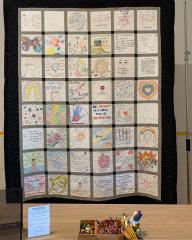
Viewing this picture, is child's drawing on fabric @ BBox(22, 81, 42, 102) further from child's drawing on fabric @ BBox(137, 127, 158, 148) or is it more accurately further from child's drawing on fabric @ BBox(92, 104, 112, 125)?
child's drawing on fabric @ BBox(137, 127, 158, 148)

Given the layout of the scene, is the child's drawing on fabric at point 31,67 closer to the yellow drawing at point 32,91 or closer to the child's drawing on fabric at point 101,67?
the yellow drawing at point 32,91

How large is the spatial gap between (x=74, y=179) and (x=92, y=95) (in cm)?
68

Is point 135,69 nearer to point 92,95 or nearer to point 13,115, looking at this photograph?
point 92,95

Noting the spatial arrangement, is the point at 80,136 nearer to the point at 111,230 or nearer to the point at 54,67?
the point at 54,67

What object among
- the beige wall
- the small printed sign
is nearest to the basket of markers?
the small printed sign

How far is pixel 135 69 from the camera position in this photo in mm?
2553

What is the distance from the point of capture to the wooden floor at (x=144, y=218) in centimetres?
134

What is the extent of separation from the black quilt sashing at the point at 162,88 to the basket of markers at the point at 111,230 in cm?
127

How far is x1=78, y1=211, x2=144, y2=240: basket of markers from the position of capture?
123 centimetres

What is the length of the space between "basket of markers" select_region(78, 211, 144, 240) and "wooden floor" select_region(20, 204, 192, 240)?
0.06 metres

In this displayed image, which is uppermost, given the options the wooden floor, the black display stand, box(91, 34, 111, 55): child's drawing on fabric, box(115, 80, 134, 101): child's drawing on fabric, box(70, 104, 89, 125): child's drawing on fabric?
box(91, 34, 111, 55): child's drawing on fabric

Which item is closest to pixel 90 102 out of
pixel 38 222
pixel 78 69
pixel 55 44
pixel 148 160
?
pixel 78 69

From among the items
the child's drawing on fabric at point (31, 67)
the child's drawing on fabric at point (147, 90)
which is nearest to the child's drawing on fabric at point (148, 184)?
the child's drawing on fabric at point (147, 90)

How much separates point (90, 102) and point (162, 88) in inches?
22.4
